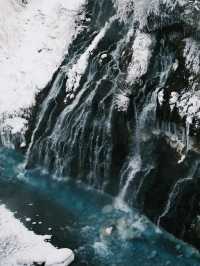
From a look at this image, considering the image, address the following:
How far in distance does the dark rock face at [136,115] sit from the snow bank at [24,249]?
2407mm

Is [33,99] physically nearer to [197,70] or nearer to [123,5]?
[123,5]

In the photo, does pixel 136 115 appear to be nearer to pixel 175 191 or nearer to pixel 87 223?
pixel 175 191

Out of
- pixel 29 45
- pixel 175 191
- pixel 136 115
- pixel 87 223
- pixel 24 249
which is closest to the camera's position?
pixel 24 249

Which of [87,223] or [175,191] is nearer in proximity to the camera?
[175,191]

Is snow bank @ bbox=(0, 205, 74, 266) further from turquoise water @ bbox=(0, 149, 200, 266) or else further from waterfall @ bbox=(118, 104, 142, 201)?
waterfall @ bbox=(118, 104, 142, 201)

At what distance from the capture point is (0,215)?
10453 mm

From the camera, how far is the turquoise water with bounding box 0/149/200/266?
30.8 feet

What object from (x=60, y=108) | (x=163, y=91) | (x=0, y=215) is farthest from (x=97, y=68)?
(x=0, y=215)

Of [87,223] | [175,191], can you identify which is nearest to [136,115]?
[175,191]

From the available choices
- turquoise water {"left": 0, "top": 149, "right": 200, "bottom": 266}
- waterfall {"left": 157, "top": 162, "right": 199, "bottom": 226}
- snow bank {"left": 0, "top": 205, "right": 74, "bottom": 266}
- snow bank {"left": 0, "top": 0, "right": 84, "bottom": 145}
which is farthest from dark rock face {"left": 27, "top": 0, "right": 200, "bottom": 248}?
snow bank {"left": 0, "top": 205, "right": 74, "bottom": 266}

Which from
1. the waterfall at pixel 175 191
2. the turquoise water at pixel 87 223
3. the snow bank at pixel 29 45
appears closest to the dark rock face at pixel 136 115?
the waterfall at pixel 175 191

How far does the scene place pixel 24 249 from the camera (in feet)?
30.4

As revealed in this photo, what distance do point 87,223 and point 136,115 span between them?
2.85 metres

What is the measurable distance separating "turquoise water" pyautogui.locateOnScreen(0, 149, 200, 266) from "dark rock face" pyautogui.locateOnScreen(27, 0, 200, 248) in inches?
14.1
